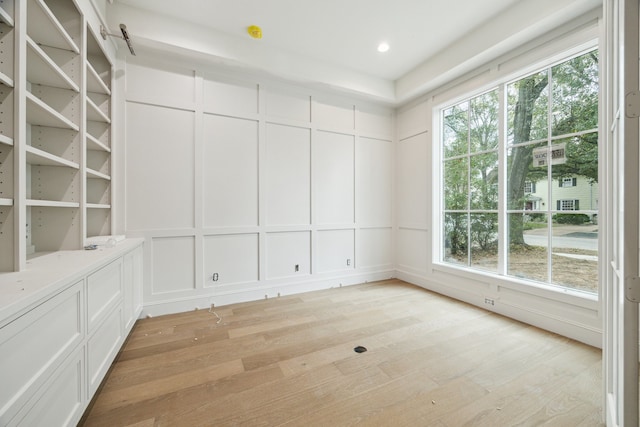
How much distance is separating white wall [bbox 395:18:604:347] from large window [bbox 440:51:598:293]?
7.6 inches

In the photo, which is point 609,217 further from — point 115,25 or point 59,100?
point 115,25

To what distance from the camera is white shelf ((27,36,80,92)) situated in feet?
5.02

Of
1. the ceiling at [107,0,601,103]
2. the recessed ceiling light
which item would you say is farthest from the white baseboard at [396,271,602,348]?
the recessed ceiling light

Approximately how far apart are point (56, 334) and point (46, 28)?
200cm

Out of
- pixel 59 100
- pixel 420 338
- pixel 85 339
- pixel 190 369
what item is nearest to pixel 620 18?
pixel 420 338

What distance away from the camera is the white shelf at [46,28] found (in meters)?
1.57

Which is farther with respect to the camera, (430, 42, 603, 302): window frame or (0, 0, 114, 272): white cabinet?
(430, 42, 603, 302): window frame

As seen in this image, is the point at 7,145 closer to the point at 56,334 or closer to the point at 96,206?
the point at 56,334

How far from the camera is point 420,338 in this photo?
235 centimetres

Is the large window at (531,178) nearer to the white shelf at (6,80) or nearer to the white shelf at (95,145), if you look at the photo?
the white shelf at (6,80)

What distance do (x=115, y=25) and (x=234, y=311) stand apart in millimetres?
3197

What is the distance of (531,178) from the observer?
2760mm

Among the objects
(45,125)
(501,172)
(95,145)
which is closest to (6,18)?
(45,125)

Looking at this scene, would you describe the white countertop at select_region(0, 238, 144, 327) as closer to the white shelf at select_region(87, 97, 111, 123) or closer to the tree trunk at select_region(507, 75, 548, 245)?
the white shelf at select_region(87, 97, 111, 123)
